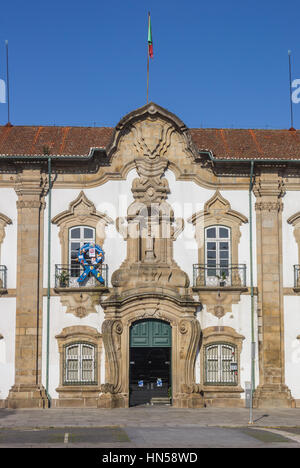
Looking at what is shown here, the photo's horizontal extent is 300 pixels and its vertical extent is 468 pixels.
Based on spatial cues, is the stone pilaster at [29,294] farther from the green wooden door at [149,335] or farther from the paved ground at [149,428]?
the green wooden door at [149,335]

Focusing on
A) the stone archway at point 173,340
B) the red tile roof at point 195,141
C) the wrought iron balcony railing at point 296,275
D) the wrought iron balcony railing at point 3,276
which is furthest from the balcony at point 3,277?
the wrought iron balcony railing at point 296,275

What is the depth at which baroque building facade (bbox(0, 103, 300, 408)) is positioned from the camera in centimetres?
2977

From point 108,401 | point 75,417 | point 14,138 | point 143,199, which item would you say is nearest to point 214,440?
point 75,417

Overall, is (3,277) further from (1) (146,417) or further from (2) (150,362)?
(1) (146,417)

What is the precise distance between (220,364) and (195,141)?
9693mm

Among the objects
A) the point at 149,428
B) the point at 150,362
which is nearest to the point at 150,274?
the point at 150,362

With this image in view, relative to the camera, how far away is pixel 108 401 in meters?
29.2

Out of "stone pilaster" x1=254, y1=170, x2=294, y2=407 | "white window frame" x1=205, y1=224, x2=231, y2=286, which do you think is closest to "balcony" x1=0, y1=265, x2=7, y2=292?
"white window frame" x1=205, y1=224, x2=231, y2=286

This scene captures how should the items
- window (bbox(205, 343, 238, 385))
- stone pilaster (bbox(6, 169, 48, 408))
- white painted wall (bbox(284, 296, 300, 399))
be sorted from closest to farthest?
stone pilaster (bbox(6, 169, 48, 408))
window (bbox(205, 343, 238, 385))
white painted wall (bbox(284, 296, 300, 399))

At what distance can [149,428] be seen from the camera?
904 inches

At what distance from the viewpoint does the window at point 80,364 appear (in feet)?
98.0

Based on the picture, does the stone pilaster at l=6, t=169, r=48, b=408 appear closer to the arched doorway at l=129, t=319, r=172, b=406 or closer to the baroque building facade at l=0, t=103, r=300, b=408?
the baroque building facade at l=0, t=103, r=300, b=408

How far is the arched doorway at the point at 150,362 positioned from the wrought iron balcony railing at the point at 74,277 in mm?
2273

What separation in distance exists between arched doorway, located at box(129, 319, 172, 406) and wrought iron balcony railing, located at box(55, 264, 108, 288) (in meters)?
2.27
